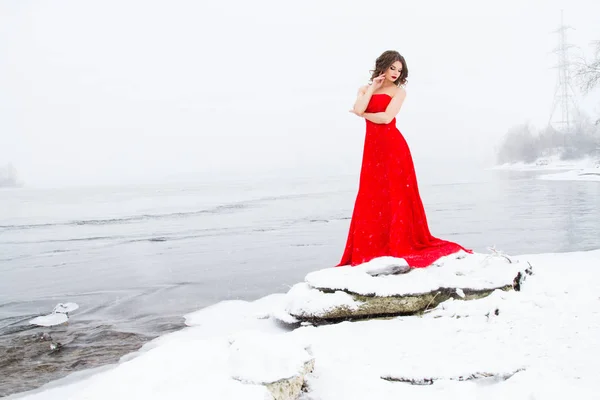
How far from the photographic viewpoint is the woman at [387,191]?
5.18m

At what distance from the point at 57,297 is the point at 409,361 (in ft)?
19.3

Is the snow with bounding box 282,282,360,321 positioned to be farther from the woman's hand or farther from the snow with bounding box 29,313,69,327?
the snow with bounding box 29,313,69,327

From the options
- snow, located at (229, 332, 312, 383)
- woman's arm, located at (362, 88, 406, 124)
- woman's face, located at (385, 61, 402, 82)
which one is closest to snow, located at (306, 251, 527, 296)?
snow, located at (229, 332, 312, 383)

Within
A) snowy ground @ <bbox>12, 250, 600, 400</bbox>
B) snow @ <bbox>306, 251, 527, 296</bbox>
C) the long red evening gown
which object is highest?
the long red evening gown

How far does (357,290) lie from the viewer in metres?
4.58

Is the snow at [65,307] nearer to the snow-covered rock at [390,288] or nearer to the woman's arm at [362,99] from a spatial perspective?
the snow-covered rock at [390,288]

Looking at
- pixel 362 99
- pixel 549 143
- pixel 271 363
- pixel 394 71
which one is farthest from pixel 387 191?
pixel 549 143

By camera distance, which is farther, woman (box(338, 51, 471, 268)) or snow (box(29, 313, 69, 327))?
snow (box(29, 313, 69, 327))

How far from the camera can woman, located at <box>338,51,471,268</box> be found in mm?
5180

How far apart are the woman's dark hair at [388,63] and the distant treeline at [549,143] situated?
53.9 metres

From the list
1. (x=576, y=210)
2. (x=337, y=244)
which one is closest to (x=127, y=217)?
(x=337, y=244)

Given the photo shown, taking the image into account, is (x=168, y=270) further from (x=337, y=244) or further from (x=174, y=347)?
(x=174, y=347)

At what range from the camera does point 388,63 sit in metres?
5.09

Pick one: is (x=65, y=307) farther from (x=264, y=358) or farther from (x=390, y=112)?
(x=390, y=112)
